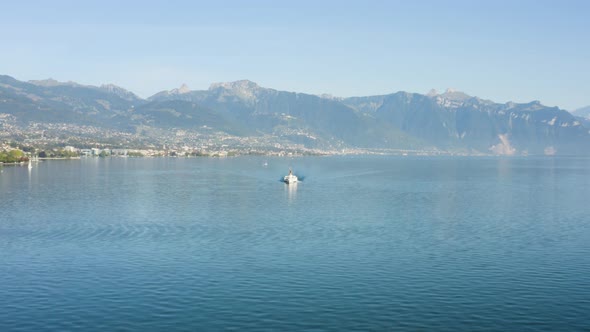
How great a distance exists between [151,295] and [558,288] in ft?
96.2

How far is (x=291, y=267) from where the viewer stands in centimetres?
5053

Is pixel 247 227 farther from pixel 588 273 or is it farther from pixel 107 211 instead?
pixel 588 273

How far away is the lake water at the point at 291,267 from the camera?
121ft

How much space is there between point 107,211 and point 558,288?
62.9 metres

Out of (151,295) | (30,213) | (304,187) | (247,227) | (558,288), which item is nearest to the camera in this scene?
(151,295)

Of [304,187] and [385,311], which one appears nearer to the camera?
[385,311]

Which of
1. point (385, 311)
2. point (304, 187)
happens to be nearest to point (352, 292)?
point (385, 311)

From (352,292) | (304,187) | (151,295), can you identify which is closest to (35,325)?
(151,295)

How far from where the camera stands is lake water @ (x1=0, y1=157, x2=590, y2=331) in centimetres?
3703

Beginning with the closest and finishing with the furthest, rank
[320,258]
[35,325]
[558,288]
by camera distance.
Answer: [35,325] → [558,288] → [320,258]

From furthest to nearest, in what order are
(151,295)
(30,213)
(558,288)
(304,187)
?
(304,187) < (30,213) < (558,288) < (151,295)

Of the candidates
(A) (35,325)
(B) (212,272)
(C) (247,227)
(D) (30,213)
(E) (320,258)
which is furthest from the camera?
(D) (30,213)

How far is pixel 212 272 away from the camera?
48438 mm

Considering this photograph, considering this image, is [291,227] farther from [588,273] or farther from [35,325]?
[35,325]
